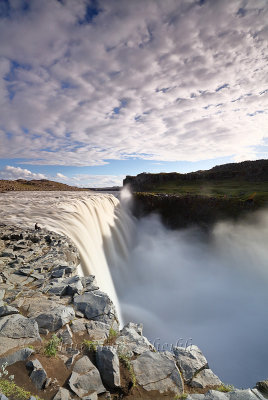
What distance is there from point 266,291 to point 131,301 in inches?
773

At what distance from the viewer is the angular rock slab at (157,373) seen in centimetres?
441

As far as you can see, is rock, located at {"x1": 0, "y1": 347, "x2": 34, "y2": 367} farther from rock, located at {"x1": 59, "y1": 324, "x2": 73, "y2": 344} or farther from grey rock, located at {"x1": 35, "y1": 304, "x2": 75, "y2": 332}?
grey rock, located at {"x1": 35, "y1": 304, "x2": 75, "y2": 332}

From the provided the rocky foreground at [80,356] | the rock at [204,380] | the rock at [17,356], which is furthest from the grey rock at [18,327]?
the rock at [204,380]

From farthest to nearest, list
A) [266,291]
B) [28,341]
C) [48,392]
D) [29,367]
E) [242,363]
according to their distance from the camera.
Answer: [266,291] → [242,363] → [28,341] → [29,367] → [48,392]

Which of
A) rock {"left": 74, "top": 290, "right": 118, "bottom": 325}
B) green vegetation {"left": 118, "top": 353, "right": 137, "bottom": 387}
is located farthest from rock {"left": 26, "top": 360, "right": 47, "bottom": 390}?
rock {"left": 74, "top": 290, "right": 118, "bottom": 325}

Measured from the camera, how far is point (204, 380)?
4949 mm

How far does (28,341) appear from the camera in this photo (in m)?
4.69

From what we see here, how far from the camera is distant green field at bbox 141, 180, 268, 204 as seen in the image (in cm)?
4680

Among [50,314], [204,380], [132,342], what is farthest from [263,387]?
[50,314]

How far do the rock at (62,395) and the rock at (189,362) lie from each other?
287 cm

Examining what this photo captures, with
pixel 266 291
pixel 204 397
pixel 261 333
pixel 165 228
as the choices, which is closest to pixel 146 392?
pixel 204 397

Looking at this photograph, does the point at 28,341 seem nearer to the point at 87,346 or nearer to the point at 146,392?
the point at 87,346

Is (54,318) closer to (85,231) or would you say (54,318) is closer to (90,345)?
(90,345)

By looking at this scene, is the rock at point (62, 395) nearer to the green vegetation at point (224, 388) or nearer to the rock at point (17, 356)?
the rock at point (17, 356)
